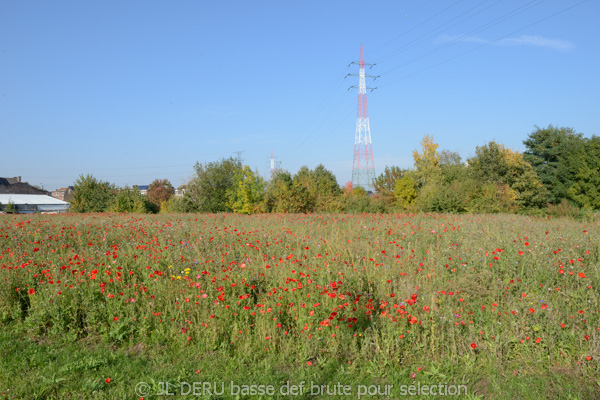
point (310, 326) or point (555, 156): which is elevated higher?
point (555, 156)

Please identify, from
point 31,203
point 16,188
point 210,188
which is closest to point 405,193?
point 210,188

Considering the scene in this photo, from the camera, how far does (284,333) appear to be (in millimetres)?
4566

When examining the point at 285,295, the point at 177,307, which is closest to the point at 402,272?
the point at 285,295

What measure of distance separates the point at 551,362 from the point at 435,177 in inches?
1832

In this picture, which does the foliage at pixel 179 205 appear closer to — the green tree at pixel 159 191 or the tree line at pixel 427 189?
the tree line at pixel 427 189

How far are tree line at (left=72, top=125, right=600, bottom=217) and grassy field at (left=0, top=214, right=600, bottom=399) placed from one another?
21.4m

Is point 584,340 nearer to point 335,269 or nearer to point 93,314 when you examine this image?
point 335,269

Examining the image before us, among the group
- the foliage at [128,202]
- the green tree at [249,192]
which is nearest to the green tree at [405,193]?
the green tree at [249,192]

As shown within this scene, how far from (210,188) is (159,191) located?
103ft

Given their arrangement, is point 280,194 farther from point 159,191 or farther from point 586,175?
point 159,191

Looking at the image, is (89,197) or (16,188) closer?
(89,197)

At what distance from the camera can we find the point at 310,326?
4.53 m

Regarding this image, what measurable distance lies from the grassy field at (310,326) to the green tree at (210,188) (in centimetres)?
3222

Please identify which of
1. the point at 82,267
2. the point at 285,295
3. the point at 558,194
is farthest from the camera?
the point at 558,194
